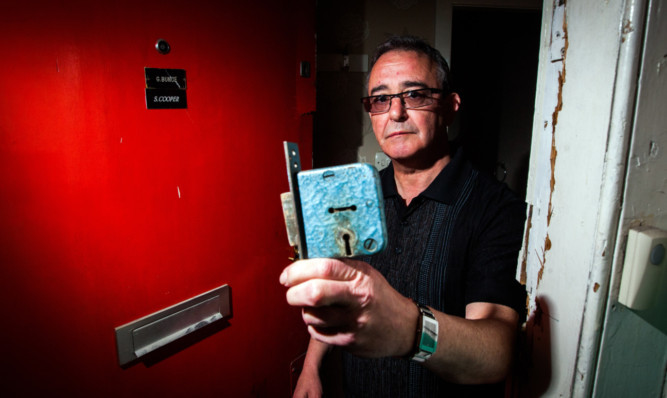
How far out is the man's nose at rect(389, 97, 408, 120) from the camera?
3.99 ft

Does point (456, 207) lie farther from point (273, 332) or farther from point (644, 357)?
point (273, 332)

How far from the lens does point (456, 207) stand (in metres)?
1.08

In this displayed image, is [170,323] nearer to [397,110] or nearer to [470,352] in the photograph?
[470,352]

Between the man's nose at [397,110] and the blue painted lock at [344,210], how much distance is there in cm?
80

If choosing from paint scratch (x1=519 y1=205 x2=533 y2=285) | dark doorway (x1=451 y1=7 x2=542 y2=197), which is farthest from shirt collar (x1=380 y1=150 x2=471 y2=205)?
dark doorway (x1=451 y1=7 x2=542 y2=197)

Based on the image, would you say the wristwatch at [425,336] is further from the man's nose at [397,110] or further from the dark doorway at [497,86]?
the dark doorway at [497,86]

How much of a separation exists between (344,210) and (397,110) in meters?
0.84

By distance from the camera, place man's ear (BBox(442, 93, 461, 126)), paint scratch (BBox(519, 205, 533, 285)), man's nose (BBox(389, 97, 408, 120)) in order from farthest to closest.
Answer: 1. man's ear (BBox(442, 93, 461, 126))
2. man's nose (BBox(389, 97, 408, 120))
3. paint scratch (BBox(519, 205, 533, 285))

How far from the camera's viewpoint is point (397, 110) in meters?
1.22

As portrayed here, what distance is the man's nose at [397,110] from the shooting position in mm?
1215

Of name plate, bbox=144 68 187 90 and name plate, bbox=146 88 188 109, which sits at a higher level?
name plate, bbox=144 68 187 90

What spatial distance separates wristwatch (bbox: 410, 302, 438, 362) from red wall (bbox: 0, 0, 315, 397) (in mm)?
844

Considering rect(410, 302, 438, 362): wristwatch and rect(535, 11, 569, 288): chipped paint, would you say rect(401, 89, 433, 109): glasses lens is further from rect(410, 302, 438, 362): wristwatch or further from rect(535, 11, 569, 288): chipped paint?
rect(410, 302, 438, 362): wristwatch

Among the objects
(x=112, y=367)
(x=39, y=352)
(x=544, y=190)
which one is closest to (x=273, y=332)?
(x=112, y=367)
